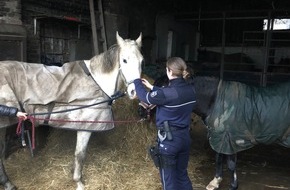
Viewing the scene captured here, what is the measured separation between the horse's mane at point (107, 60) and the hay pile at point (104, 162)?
0.64m

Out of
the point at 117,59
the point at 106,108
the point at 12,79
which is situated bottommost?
the point at 106,108

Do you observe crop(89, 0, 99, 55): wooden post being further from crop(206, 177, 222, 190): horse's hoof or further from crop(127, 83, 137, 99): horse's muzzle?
crop(206, 177, 222, 190): horse's hoof

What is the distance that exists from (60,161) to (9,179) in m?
0.67

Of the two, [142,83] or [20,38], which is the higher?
[20,38]

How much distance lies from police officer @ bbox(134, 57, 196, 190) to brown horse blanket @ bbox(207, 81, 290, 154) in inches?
31.2

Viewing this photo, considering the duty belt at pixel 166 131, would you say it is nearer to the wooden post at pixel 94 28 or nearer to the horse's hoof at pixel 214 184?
the horse's hoof at pixel 214 184

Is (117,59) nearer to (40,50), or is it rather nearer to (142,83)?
(142,83)

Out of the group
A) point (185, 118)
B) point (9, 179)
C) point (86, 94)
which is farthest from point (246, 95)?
point (9, 179)

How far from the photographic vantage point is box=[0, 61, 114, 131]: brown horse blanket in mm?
3266

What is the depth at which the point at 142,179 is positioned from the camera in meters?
3.96

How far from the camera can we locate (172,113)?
274 centimetres

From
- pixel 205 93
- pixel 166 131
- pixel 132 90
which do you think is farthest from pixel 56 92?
pixel 205 93

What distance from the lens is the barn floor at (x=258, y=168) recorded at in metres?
4.06

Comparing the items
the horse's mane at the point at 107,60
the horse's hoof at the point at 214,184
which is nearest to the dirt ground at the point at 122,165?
the horse's hoof at the point at 214,184
